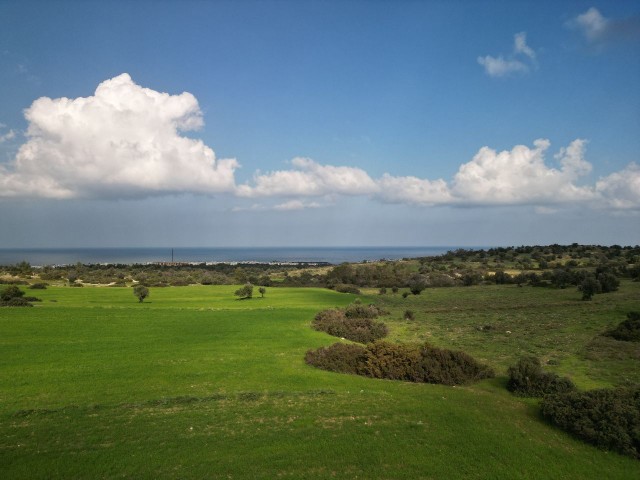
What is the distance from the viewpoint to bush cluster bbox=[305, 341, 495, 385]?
→ 2094cm

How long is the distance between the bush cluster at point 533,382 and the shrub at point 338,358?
755cm

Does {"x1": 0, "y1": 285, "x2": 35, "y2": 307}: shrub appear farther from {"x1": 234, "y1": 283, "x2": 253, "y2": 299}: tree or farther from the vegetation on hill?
{"x1": 234, "y1": 283, "x2": 253, "y2": 299}: tree

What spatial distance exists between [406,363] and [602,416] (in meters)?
9.44

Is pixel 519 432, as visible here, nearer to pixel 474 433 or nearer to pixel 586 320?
pixel 474 433

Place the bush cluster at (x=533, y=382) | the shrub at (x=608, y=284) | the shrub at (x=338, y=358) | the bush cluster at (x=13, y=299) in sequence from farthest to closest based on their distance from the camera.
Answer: the shrub at (x=608, y=284) → the bush cluster at (x=13, y=299) → the shrub at (x=338, y=358) → the bush cluster at (x=533, y=382)

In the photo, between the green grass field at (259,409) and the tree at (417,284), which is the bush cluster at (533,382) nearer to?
the green grass field at (259,409)

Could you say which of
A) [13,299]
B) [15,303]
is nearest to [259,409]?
[15,303]

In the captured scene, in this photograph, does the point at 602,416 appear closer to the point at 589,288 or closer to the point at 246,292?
the point at 589,288

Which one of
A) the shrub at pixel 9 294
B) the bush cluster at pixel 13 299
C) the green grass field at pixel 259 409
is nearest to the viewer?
the green grass field at pixel 259 409

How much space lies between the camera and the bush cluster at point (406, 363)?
824 inches

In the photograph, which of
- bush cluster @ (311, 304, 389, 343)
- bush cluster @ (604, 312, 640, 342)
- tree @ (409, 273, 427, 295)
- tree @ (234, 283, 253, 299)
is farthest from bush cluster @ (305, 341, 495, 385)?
tree @ (409, 273, 427, 295)

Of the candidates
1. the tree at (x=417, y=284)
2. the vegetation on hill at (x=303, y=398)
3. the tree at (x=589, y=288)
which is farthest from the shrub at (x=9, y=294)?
the tree at (x=589, y=288)

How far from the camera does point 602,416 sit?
13.9 m

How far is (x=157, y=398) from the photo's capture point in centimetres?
1677
